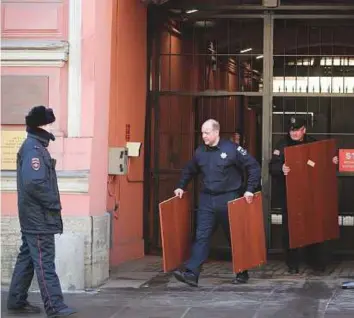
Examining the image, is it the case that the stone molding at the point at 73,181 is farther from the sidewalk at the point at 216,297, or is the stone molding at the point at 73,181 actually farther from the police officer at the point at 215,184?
the police officer at the point at 215,184

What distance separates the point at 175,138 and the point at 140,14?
1782mm

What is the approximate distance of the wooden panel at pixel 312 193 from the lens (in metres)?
9.27

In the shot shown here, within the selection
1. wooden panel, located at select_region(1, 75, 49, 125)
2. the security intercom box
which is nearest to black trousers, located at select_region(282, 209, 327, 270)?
the security intercom box

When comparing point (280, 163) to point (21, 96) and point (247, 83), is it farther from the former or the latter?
point (21, 96)

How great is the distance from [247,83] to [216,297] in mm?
3725

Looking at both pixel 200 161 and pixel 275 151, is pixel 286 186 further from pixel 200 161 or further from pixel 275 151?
pixel 200 161

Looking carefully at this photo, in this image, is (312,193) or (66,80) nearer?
(66,80)

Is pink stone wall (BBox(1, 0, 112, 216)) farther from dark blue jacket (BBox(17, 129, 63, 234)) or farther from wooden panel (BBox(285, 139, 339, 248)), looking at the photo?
wooden panel (BBox(285, 139, 339, 248))

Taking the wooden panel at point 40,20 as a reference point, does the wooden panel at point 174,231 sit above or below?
below

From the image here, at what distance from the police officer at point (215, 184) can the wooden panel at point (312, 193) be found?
1.06m

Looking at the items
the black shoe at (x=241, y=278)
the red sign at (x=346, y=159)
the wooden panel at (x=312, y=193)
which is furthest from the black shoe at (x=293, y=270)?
the red sign at (x=346, y=159)

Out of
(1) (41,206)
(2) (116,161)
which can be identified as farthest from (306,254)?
(1) (41,206)

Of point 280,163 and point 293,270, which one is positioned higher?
point 280,163

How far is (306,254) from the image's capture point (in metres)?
9.80
